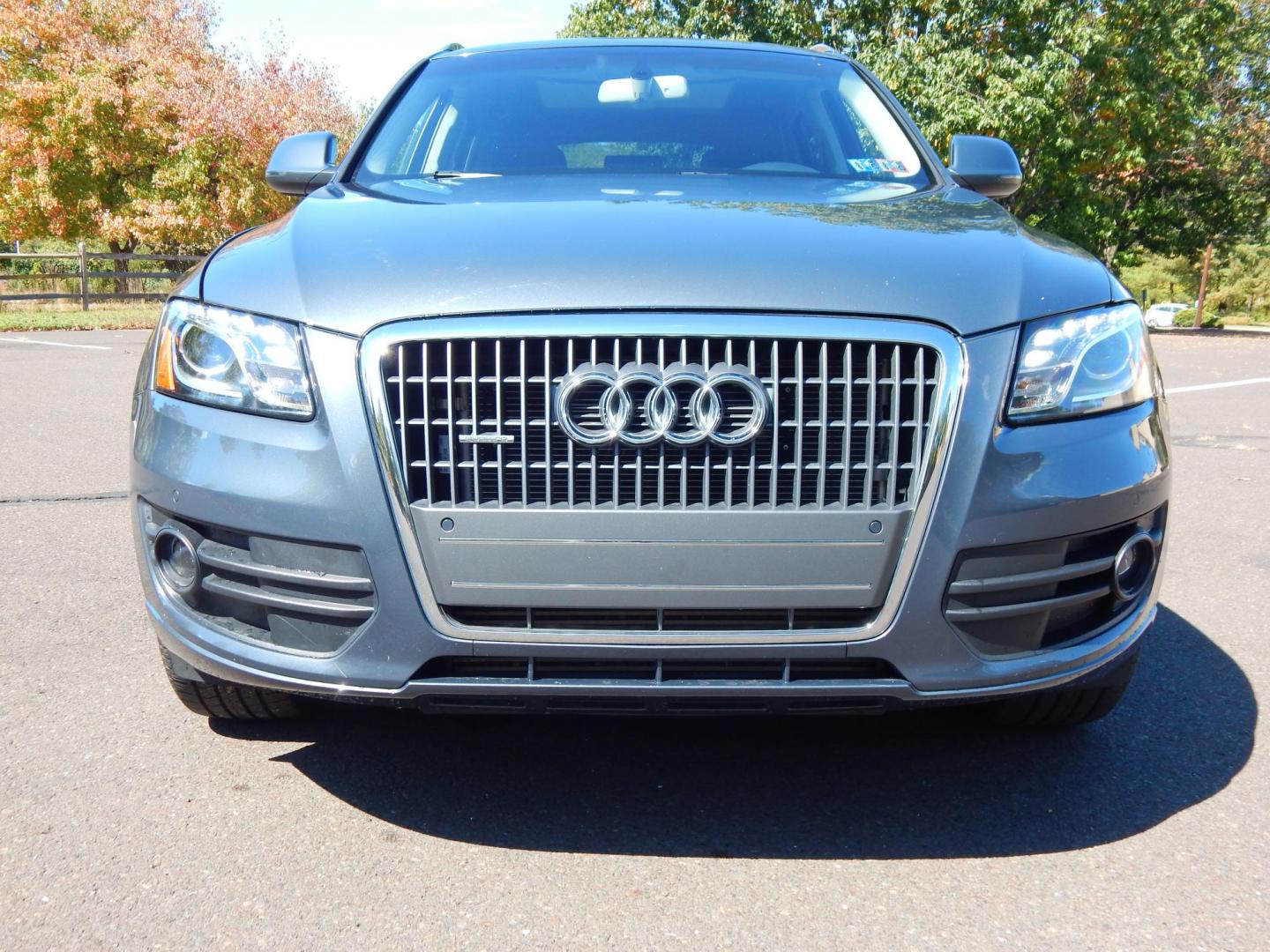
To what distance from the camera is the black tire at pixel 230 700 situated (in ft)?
9.00

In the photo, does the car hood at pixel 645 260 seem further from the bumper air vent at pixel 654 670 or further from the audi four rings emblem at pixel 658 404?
the bumper air vent at pixel 654 670

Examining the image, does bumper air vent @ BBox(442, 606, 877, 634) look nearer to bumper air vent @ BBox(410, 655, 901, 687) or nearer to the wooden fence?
bumper air vent @ BBox(410, 655, 901, 687)

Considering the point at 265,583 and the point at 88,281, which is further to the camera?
the point at 88,281

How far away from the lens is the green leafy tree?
71.0 feet

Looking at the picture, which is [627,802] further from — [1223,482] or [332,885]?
[1223,482]

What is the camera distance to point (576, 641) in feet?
7.25

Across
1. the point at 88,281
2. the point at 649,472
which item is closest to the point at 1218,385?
the point at 649,472

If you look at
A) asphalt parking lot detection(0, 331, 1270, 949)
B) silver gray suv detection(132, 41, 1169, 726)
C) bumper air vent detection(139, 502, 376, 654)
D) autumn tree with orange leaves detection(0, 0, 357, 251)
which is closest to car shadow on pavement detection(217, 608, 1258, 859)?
asphalt parking lot detection(0, 331, 1270, 949)

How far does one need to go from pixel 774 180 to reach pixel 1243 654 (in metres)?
1.96

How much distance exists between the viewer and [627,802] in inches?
103

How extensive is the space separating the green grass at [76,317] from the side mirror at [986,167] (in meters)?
16.1

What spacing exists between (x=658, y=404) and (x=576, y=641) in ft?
→ 1.45

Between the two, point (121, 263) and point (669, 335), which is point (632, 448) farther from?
point (121, 263)

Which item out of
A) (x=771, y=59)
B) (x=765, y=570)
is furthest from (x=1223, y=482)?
(x=765, y=570)
